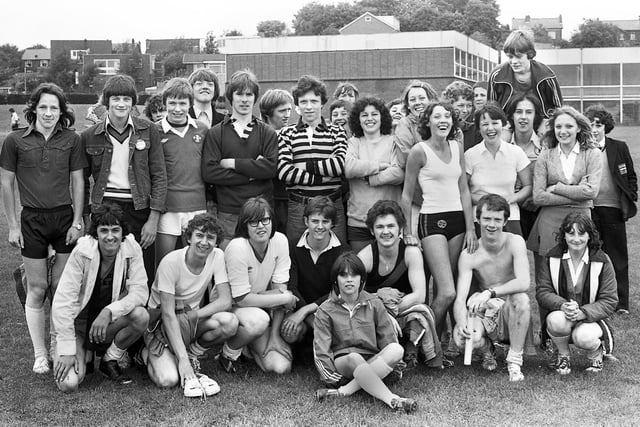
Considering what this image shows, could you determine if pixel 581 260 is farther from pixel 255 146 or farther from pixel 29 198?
pixel 29 198

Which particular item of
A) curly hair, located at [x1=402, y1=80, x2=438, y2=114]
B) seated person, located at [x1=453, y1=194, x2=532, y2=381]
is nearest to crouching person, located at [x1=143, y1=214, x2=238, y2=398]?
seated person, located at [x1=453, y1=194, x2=532, y2=381]

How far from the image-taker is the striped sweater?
21.2 ft

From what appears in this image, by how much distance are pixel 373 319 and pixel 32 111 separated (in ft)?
9.65

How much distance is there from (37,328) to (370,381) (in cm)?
255

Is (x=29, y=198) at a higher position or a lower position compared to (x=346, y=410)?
higher

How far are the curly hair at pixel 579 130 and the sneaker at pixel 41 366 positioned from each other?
427cm

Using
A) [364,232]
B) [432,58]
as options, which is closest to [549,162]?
[364,232]

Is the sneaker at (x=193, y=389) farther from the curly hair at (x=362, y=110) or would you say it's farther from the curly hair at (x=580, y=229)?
the curly hair at (x=580, y=229)

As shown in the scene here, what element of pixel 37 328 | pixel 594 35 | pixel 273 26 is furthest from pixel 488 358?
pixel 273 26

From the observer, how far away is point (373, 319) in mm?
5391

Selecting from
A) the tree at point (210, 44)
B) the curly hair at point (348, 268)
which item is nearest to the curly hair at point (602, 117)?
the curly hair at point (348, 268)

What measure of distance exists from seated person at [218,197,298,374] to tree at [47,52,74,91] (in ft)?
337

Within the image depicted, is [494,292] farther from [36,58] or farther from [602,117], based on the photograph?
[36,58]

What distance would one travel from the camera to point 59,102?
19.5 ft
